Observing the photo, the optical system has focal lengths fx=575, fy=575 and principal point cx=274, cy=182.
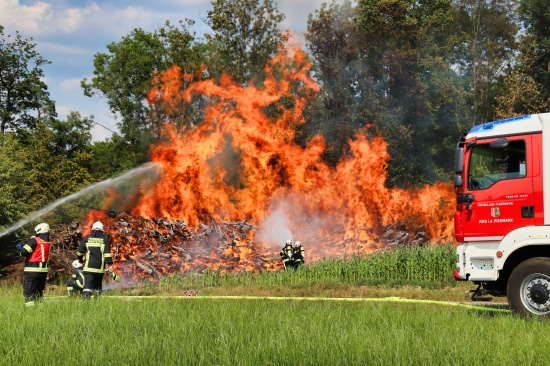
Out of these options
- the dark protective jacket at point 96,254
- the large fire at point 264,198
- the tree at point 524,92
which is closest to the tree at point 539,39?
the tree at point 524,92

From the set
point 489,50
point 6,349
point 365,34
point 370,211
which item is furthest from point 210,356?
point 489,50

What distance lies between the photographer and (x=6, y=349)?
7.37m

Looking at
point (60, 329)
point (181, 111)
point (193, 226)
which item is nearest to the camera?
point (60, 329)

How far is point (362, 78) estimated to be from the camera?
37.9 metres

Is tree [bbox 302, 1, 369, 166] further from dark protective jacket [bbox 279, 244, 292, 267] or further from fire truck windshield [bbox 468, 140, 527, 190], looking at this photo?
fire truck windshield [bbox 468, 140, 527, 190]

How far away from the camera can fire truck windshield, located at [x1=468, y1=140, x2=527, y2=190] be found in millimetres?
10614

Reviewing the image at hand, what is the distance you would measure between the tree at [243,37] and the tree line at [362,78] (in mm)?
69

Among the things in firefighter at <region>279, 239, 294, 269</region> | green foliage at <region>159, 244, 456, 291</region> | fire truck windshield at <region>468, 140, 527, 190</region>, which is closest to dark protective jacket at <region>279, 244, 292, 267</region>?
firefighter at <region>279, 239, 294, 269</region>

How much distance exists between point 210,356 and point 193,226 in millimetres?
17800

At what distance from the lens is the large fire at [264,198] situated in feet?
75.9

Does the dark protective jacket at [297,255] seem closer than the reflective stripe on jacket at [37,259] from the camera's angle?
No

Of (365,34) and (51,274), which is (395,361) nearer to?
(51,274)

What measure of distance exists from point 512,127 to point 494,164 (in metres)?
0.76

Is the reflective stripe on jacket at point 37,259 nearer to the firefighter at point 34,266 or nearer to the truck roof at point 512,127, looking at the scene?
the firefighter at point 34,266
